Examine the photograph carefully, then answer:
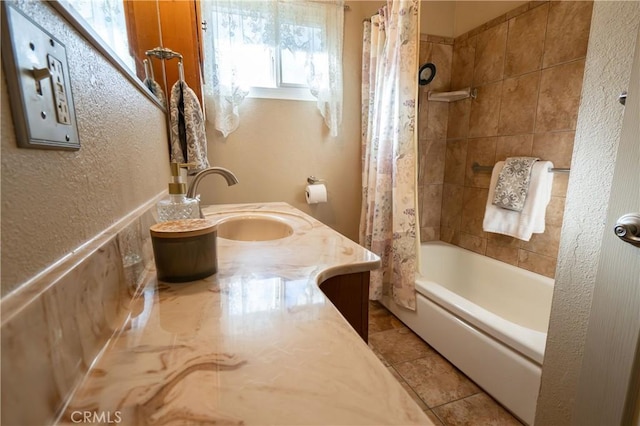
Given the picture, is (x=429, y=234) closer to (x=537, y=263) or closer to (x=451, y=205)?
(x=451, y=205)

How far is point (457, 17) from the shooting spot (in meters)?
2.05

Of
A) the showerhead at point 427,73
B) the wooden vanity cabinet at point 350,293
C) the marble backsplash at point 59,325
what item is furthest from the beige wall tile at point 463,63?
the marble backsplash at point 59,325

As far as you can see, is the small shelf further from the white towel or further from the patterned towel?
the white towel

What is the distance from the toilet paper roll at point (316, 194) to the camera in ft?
6.18

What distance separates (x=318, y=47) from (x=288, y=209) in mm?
1134

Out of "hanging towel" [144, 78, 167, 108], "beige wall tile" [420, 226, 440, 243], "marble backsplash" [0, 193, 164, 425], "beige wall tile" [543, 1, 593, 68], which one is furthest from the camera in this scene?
"beige wall tile" [420, 226, 440, 243]

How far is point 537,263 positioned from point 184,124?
2.05 metres

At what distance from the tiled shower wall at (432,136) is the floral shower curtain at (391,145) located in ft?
1.55

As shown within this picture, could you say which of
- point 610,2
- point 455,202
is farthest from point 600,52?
point 455,202

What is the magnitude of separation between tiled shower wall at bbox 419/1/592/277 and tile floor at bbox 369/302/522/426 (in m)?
0.85

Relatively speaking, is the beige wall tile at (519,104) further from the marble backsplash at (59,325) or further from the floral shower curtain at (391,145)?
the marble backsplash at (59,325)

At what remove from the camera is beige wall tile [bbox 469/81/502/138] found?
72.4 inches

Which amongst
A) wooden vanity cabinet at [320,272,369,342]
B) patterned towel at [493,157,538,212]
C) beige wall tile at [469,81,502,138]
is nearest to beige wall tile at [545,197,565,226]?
patterned towel at [493,157,538,212]

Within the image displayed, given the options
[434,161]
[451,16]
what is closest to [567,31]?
[451,16]
